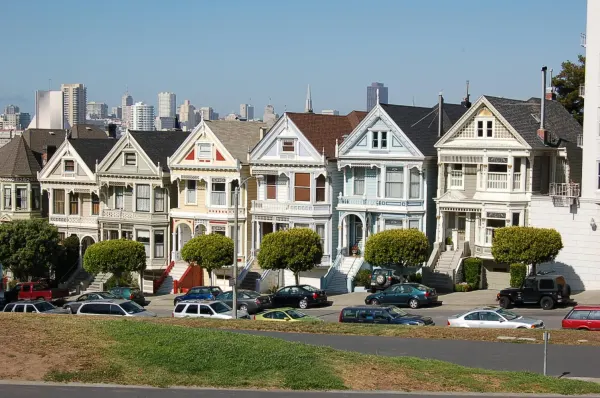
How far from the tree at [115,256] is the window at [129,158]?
5604 mm

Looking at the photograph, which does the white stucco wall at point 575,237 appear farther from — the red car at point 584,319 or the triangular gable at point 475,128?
the red car at point 584,319

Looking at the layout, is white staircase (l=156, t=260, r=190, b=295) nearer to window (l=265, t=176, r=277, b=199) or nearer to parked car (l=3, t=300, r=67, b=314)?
window (l=265, t=176, r=277, b=199)

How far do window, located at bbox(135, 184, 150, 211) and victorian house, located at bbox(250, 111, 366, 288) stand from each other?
791cm

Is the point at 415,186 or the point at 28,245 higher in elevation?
the point at 415,186

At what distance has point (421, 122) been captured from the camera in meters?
58.2

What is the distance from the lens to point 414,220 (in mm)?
56375

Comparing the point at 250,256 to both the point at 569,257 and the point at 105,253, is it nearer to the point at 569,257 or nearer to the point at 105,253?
the point at 105,253

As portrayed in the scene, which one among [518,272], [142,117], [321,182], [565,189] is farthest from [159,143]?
[142,117]

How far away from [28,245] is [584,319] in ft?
123

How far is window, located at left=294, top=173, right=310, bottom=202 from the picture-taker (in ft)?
195

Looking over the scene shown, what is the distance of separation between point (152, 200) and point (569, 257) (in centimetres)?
2551

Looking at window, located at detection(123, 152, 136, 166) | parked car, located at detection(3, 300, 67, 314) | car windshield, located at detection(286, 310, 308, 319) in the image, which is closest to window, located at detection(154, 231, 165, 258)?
window, located at detection(123, 152, 136, 166)

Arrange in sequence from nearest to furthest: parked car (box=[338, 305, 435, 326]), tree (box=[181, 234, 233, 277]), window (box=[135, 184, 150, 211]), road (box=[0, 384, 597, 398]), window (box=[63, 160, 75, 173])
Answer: road (box=[0, 384, 597, 398]) → parked car (box=[338, 305, 435, 326]) → tree (box=[181, 234, 233, 277]) → window (box=[135, 184, 150, 211]) → window (box=[63, 160, 75, 173])

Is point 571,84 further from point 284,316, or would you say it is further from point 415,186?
point 284,316
